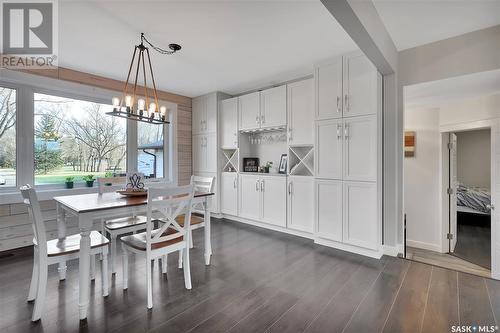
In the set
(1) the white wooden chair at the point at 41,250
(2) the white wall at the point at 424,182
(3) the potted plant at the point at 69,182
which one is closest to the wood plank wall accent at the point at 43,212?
(3) the potted plant at the point at 69,182

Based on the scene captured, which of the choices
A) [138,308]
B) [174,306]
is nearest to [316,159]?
[174,306]

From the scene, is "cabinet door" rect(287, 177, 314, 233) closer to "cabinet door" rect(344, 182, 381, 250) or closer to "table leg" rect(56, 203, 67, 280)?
"cabinet door" rect(344, 182, 381, 250)

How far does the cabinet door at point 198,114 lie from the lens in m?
5.15

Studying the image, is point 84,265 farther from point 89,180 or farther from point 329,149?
point 329,149

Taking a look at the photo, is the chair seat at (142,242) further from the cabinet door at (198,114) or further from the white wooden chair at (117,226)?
the cabinet door at (198,114)

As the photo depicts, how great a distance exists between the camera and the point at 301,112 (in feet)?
12.3

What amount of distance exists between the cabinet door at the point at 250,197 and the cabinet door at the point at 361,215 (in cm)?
162

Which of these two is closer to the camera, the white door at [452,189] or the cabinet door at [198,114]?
the white door at [452,189]

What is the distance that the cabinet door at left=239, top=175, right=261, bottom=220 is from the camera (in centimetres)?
432

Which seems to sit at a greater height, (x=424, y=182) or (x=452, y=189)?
(x=424, y=182)

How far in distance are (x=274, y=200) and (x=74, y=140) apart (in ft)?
11.3

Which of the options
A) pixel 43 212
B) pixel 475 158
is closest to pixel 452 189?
pixel 475 158


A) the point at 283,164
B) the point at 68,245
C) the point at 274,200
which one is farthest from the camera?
the point at 283,164

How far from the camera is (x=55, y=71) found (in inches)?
139
